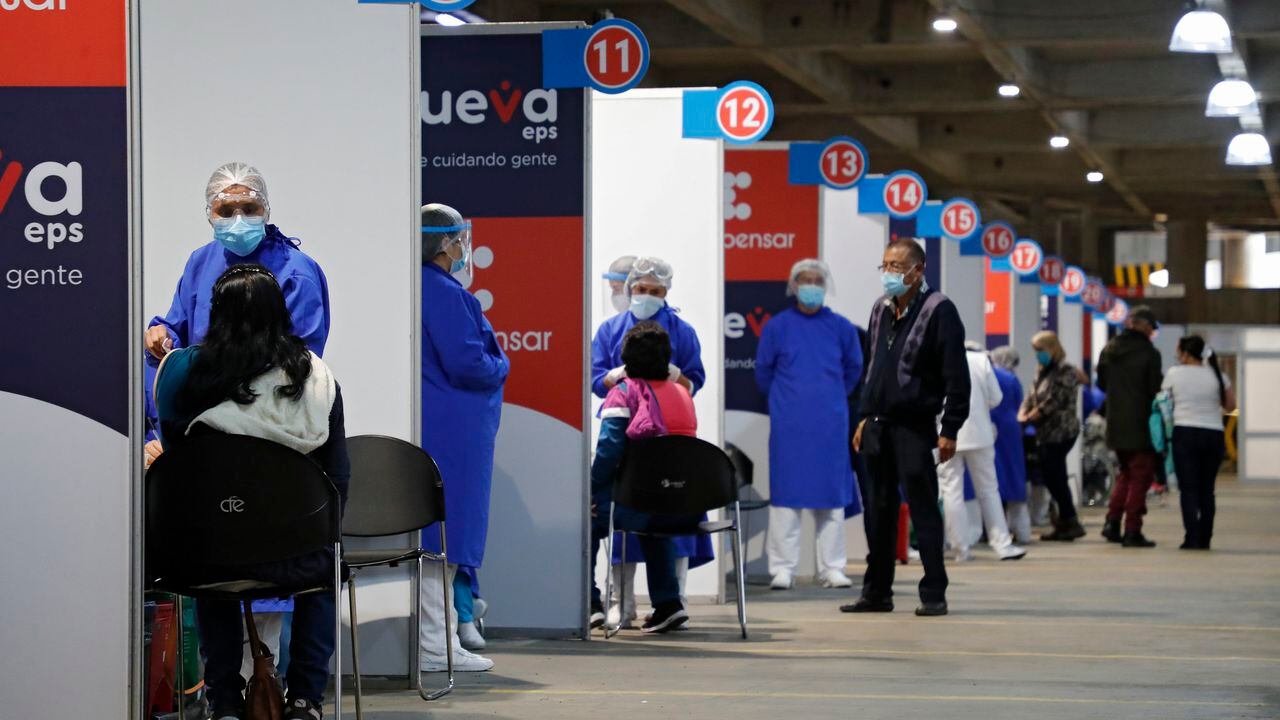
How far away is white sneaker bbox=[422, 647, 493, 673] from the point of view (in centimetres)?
596

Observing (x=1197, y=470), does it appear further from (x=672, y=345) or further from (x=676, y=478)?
(x=676, y=478)

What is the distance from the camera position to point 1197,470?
12.2 metres

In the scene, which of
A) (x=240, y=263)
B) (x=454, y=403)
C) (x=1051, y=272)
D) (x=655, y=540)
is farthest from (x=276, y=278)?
(x=1051, y=272)

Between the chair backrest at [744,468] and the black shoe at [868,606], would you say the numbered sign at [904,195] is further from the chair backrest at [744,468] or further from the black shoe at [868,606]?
the black shoe at [868,606]

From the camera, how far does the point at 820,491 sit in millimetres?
9133

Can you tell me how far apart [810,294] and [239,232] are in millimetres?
4603

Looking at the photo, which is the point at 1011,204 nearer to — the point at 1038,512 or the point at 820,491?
the point at 1038,512

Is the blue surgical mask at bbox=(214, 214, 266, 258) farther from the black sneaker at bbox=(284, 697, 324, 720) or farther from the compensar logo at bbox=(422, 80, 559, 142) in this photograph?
the compensar logo at bbox=(422, 80, 559, 142)

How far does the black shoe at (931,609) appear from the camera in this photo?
782 centimetres

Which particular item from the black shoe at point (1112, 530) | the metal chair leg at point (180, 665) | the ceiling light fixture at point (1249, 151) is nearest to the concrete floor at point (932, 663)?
the metal chair leg at point (180, 665)

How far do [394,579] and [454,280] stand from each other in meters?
1.05

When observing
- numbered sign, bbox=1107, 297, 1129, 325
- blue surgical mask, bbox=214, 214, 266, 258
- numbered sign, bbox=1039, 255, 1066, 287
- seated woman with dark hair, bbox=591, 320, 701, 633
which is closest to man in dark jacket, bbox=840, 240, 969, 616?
seated woman with dark hair, bbox=591, 320, 701, 633

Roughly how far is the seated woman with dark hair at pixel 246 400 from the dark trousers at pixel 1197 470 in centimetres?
880

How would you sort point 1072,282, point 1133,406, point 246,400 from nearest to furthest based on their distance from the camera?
point 246,400
point 1133,406
point 1072,282
